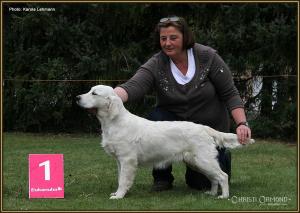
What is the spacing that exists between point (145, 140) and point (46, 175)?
0.88 meters

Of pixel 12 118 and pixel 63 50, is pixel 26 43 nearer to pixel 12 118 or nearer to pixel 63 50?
pixel 63 50

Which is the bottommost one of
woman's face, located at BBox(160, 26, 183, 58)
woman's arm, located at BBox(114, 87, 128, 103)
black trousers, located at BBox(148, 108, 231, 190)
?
black trousers, located at BBox(148, 108, 231, 190)

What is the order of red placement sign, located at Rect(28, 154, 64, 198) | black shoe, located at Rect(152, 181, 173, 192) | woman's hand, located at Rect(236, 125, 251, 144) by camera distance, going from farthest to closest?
black shoe, located at Rect(152, 181, 173, 192), woman's hand, located at Rect(236, 125, 251, 144), red placement sign, located at Rect(28, 154, 64, 198)

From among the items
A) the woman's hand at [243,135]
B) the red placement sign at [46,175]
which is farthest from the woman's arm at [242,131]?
the red placement sign at [46,175]

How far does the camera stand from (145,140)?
4.39 meters

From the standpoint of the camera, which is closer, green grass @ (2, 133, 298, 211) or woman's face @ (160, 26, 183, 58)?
green grass @ (2, 133, 298, 211)

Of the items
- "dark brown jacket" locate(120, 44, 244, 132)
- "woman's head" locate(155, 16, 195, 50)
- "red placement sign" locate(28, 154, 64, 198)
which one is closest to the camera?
"red placement sign" locate(28, 154, 64, 198)

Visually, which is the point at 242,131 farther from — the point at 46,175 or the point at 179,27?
the point at 46,175

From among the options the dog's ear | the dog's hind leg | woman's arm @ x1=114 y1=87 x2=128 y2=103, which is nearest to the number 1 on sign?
the dog's ear

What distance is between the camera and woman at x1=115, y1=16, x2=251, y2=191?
4.63 meters

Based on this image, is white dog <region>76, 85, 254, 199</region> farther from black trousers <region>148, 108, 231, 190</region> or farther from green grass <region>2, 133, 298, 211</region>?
black trousers <region>148, 108, 231, 190</region>

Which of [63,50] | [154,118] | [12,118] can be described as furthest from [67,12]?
[154,118]

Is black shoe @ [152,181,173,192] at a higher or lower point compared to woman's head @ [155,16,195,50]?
lower

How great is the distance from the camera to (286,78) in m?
10.0
